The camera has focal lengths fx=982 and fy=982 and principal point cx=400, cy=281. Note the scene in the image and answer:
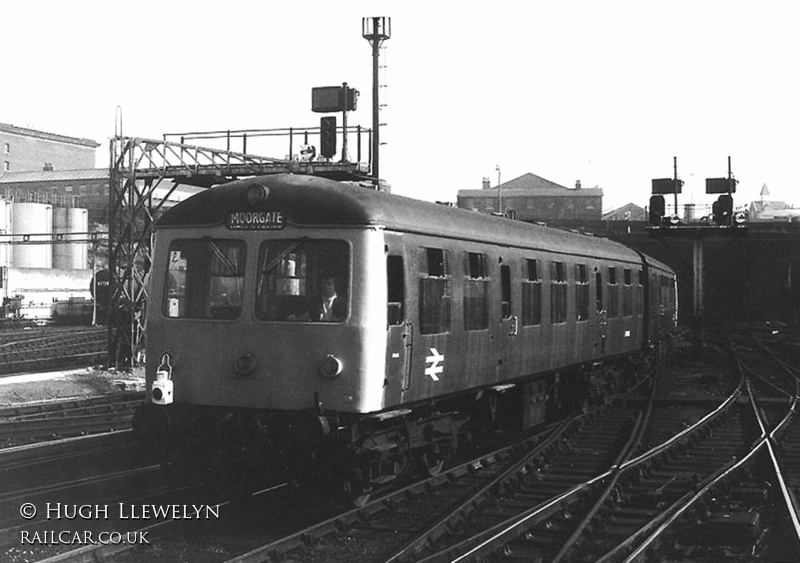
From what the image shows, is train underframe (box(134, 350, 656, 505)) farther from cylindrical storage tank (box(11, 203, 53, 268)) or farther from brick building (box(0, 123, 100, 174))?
brick building (box(0, 123, 100, 174))

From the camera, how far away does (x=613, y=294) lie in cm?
1767

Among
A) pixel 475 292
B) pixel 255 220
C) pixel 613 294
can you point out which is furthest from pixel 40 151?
pixel 255 220

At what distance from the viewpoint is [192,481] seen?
34.4ft

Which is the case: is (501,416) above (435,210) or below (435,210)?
below

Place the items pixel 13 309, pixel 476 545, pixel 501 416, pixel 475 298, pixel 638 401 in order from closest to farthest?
pixel 476 545 < pixel 475 298 < pixel 501 416 < pixel 638 401 < pixel 13 309

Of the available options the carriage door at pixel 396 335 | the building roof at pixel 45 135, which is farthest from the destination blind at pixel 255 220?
the building roof at pixel 45 135

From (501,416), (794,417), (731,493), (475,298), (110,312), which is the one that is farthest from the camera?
(110,312)

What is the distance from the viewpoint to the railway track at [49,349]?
26641mm

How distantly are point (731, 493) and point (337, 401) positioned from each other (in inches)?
177

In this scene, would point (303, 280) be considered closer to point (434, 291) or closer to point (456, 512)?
point (434, 291)

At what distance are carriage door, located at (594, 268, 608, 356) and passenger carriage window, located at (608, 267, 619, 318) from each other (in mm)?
454

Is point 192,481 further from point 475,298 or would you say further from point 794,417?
point 794,417

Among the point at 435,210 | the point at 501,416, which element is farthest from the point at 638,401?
the point at 435,210

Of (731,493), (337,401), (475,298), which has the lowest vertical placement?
(731,493)
